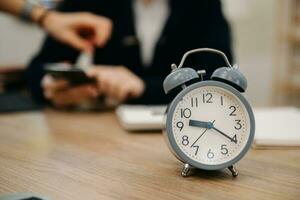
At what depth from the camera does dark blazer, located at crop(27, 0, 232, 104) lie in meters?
1.84

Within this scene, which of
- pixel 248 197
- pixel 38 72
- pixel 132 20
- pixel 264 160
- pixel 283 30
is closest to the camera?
pixel 248 197

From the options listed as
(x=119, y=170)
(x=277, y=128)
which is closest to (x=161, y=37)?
(x=277, y=128)

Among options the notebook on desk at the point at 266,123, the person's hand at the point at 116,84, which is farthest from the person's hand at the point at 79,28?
the notebook on desk at the point at 266,123

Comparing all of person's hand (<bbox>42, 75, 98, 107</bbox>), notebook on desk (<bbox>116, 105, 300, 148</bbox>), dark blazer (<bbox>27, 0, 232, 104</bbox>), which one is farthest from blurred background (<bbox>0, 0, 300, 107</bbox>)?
notebook on desk (<bbox>116, 105, 300, 148</bbox>)

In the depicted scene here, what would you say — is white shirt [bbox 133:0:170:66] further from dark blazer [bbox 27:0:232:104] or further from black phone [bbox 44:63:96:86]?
black phone [bbox 44:63:96:86]

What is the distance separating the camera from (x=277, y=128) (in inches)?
40.2

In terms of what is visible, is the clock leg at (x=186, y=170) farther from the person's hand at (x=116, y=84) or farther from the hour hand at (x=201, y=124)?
the person's hand at (x=116, y=84)

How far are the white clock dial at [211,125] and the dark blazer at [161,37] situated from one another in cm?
104

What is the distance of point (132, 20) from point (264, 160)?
1280mm

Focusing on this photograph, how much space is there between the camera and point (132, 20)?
1988 millimetres

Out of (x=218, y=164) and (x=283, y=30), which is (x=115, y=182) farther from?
(x=283, y=30)

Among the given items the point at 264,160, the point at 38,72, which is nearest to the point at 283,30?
the point at 38,72

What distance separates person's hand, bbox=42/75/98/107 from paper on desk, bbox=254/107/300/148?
556 mm

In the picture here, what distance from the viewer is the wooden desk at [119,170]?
0.67m
